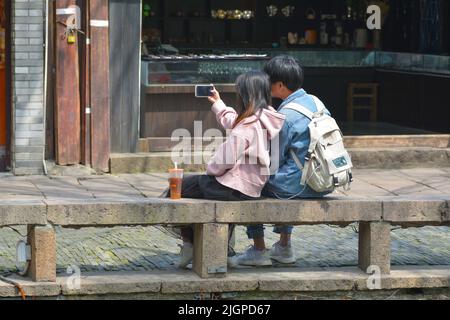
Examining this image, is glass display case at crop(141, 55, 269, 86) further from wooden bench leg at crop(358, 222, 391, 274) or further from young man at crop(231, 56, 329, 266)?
wooden bench leg at crop(358, 222, 391, 274)

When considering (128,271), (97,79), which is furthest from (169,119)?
(128,271)

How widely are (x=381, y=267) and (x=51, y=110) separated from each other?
19.6 feet

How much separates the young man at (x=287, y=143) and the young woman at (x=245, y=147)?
0.35 feet

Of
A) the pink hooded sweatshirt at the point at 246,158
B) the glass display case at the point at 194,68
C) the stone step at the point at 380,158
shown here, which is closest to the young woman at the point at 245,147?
the pink hooded sweatshirt at the point at 246,158

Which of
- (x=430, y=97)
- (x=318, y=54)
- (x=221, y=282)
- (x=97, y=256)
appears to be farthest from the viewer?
(x=318, y=54)

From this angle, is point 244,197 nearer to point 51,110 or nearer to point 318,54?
point 51,110

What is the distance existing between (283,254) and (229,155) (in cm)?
107

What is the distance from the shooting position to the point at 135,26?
13.8 meters

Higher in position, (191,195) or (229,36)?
(229,36)

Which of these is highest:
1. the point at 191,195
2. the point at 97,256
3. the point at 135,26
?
the point at 135,26

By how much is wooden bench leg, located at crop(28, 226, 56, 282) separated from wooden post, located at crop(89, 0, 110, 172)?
5.45m

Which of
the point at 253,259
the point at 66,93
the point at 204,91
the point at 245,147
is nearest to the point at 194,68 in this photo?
the point at 66,93

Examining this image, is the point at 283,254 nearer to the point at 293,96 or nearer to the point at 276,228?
the point at 276,228

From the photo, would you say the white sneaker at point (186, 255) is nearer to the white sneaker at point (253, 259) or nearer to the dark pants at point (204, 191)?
the dark pants at point (204, 191)
